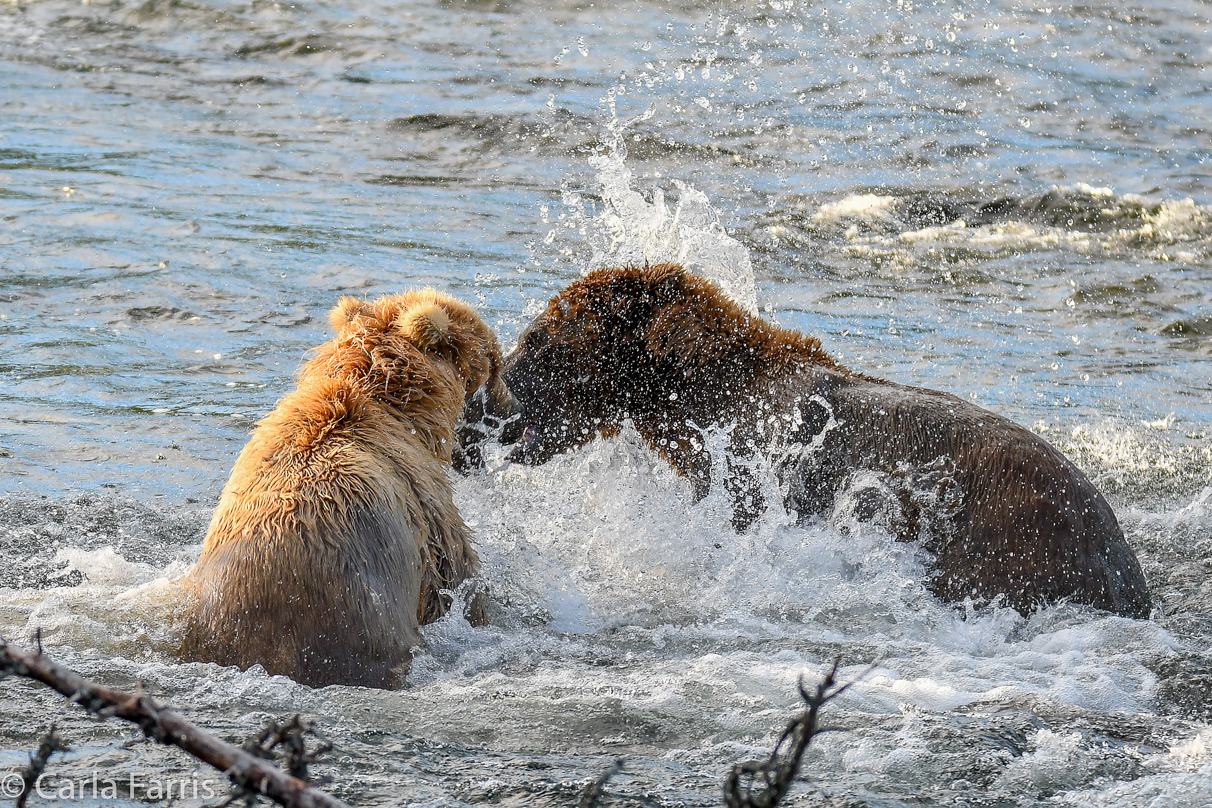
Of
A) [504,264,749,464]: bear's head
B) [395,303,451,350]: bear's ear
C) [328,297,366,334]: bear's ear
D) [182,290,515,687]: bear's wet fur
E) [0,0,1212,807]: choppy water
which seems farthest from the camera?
[504,264,749,464]: bear's head

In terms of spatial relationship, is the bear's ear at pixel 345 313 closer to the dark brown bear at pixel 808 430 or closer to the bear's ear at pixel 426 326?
the bear's ear at pixel 426 326

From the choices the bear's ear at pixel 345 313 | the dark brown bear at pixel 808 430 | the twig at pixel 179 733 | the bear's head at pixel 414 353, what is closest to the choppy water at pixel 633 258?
the dark brown bear at pixel 808 430

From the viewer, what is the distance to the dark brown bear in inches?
241

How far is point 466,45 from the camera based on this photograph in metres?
19.8

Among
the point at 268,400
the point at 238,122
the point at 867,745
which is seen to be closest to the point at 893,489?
the point at 867,745

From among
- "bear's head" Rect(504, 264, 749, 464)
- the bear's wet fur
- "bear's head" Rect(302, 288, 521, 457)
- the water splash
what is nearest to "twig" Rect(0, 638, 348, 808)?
the bear's wet fur

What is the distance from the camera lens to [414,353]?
5855 millimetres

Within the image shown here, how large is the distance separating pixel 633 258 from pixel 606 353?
7.31 feet

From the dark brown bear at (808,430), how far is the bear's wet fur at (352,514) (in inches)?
39.7

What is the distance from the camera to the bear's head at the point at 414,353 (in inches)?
228

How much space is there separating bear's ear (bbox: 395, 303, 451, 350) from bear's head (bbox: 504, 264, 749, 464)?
4.53 ft

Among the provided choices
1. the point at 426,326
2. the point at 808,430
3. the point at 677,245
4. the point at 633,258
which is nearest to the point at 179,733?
the point at 426,326

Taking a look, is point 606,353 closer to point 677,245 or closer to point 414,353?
point 414,353

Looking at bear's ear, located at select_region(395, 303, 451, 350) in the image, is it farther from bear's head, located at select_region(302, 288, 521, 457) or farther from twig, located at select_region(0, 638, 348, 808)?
twig, located at select_region(0, 638, 348, 808)
